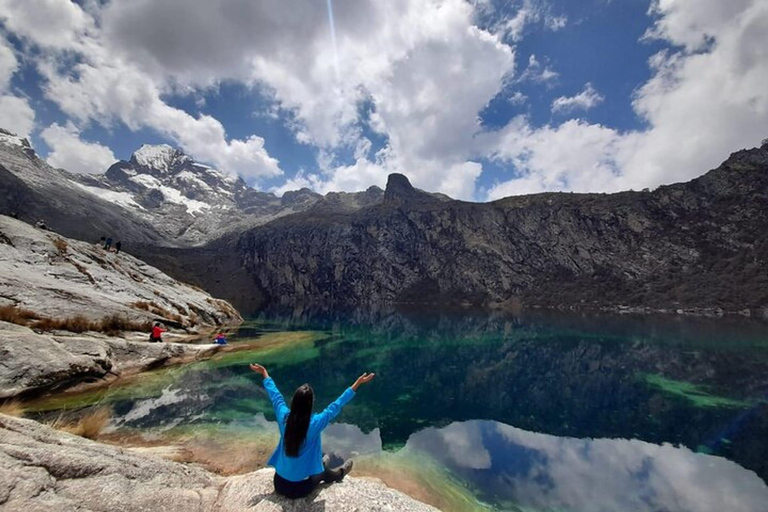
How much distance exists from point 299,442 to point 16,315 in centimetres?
2594

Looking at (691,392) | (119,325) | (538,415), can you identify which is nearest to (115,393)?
(119,325)

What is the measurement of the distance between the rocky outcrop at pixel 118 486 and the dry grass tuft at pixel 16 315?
65.5 ft

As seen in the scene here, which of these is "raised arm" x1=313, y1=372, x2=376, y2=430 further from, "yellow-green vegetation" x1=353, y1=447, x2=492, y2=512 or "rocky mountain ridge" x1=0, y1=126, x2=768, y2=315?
"rocky mountain ridge" x1=0, y1=126, x2=768, y2=315

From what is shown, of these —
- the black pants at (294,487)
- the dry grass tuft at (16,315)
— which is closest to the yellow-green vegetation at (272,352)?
the dry grass tuft at (16,315)

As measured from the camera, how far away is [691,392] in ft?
89.6

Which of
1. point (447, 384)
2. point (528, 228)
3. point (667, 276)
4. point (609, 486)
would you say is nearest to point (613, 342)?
point (447, 384)

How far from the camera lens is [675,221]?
134m

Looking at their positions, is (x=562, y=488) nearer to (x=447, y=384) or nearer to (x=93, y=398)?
(x=447, y=384)

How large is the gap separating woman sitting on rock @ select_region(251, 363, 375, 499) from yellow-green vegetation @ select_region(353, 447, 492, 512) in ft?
26.5

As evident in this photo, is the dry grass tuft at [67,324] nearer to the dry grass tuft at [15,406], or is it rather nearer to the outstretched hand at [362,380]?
the dry grass tuft at [15,406]

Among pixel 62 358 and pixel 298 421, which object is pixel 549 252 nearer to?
pixel 62 358

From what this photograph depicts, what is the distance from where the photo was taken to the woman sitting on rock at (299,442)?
663cm

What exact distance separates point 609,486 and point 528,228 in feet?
500

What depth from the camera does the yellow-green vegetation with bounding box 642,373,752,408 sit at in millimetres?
24375
